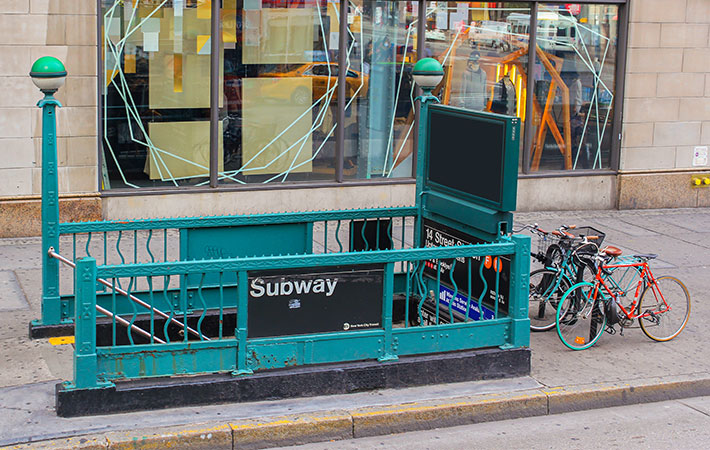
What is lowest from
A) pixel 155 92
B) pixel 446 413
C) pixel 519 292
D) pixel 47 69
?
pixel 446 413

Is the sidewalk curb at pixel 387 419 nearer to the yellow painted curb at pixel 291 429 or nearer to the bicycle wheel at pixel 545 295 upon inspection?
the yellow painted curb at pixel 291 429

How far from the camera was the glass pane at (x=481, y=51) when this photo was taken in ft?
43.7

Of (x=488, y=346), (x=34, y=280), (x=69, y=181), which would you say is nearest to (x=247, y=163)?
(x=69, y=181)

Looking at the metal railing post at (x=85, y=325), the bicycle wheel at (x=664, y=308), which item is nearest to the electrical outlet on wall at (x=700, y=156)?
the bicycle wheel at (x=664, y=308)

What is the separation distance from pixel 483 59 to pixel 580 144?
78.8 inches

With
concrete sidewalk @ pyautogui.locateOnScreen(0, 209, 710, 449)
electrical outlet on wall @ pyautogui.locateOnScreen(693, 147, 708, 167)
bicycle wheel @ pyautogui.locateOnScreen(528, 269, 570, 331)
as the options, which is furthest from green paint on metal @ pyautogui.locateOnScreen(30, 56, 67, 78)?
electrical outlet on wall @ pyautogui.locateOnScreen(693, 147, 708, 167)

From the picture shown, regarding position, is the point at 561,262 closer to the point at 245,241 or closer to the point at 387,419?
the point at 387,419

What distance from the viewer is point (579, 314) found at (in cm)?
828

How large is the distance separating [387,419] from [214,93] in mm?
6467

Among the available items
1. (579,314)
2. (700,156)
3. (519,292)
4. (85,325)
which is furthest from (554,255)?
(700,156)

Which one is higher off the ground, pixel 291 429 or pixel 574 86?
pixel 574 86

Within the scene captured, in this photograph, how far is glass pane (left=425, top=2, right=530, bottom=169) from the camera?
13.3m

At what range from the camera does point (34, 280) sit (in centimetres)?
984

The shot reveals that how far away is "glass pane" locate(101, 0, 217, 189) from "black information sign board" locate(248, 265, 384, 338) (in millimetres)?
5772
